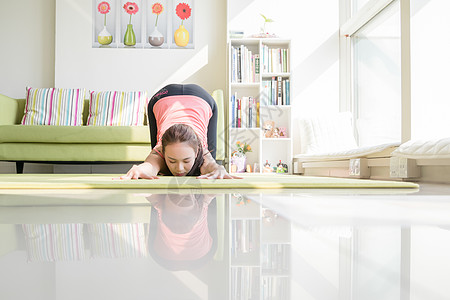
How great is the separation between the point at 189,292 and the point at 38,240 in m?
0.26

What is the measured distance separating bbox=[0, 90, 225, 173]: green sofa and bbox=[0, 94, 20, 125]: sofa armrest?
1.41 feet

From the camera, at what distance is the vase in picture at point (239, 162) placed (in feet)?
14.5

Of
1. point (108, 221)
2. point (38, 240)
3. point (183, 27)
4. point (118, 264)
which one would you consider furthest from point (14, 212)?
point (183, 27)

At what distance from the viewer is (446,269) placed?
13.5 inches

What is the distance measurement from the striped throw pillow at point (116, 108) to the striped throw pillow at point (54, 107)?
138mm

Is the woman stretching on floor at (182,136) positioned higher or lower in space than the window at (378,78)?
lower

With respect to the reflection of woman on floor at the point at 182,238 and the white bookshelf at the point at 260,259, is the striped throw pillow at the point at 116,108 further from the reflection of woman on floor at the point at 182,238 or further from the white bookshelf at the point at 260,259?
the white bookshelf at the point at 260,259

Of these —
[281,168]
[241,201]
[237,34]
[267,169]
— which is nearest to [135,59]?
[237,34]

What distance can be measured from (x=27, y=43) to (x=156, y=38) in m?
1.49

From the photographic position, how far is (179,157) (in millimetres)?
2027

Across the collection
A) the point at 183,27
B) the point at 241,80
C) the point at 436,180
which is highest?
the point at 183,27

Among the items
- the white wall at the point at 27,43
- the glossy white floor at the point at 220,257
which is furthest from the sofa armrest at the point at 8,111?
the glossy white floor at the point at 220,257

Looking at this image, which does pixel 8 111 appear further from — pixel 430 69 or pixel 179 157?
pixel 430 69

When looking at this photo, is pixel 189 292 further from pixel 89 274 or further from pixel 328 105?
pixel 328 105
